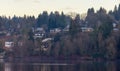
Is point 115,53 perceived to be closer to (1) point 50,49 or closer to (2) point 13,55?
(1) point 50,49

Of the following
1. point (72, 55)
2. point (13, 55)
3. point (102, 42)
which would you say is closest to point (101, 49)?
point (102, 42)

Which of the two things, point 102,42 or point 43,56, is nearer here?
point 102,42

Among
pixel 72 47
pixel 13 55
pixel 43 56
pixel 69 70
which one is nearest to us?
pixel 69 70

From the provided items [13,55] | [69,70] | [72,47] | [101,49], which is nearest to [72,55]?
[72,47]

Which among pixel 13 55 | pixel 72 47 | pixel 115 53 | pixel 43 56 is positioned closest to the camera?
pixel 115 53

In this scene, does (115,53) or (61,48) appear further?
(61,48)

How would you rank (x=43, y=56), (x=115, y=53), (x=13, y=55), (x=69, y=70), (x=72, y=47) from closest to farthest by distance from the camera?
1. (x=69, y=70)
2. (x=115, y=53)
3. (x=72, y=47)
4. (x=43, y=56)
5. (x=13, y=55)

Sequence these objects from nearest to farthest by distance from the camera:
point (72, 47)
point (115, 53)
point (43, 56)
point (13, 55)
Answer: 1. point (115, 53)
2. point (72, 47)
3. point (43, 56)
4. point (13, 55)

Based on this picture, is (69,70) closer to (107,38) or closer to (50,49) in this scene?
(107,38)

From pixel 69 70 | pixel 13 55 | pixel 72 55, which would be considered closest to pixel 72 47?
pixel 72 55
